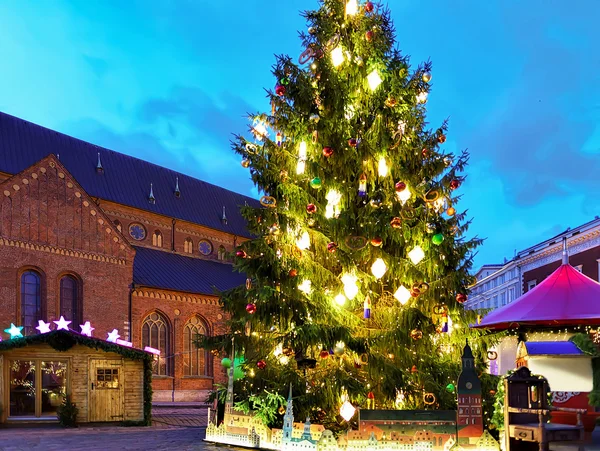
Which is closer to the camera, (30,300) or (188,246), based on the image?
(30,300)

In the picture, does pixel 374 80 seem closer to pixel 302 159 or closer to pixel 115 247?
pixel 302 159

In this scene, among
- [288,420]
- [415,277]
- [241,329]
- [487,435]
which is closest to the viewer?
[487,435]

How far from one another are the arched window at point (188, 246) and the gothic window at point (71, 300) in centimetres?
1344

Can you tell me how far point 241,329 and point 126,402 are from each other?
8.97 meters

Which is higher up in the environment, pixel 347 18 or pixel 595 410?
pixel 347 18

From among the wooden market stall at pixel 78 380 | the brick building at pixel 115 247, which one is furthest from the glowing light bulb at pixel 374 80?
the brick building at pixel 115 247

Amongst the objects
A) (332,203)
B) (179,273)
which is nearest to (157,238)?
(179,273)

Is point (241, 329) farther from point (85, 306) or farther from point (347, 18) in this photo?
point (85, 306)

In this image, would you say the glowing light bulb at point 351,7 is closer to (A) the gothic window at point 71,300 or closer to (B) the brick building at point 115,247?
(B) the brick building at point 115,247

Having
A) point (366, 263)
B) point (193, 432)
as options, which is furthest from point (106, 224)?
point (366, 263)

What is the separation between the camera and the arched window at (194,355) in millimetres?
36812

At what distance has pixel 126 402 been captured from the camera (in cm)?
2139

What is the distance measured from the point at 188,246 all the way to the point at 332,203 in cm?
3084

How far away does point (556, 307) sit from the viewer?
1355 cm
